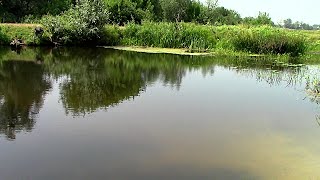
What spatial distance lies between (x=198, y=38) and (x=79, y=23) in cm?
836

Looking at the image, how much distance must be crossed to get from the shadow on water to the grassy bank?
3038 millimetres

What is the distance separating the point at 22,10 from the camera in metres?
36.9

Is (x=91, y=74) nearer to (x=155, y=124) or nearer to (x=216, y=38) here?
(x=155, y=124)

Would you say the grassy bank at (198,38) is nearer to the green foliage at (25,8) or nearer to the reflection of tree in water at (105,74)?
the reflection of tree in water at (105,74)

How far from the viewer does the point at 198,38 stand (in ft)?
94.0

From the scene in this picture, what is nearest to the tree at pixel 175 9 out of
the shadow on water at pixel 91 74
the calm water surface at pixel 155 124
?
the shadow on water at pixel 91 74

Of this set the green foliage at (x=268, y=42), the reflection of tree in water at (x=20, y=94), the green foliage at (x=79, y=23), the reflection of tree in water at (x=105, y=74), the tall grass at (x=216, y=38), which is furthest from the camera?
the green foliage at (x=79, y=23)

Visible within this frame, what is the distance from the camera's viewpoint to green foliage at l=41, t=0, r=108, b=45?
27.7m

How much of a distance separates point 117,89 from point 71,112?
3.45 meters

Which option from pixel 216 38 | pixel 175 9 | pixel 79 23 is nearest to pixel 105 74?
pixel 79 23

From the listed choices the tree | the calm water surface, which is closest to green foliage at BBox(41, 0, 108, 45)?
the calm water surface

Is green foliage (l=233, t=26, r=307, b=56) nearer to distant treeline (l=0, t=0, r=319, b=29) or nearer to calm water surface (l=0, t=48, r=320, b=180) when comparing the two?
distant treeline (l=0, t=0, r=319, b=29)

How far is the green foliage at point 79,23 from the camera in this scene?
2772 cm

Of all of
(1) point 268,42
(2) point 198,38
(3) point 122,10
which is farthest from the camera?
(3) point 122,10
